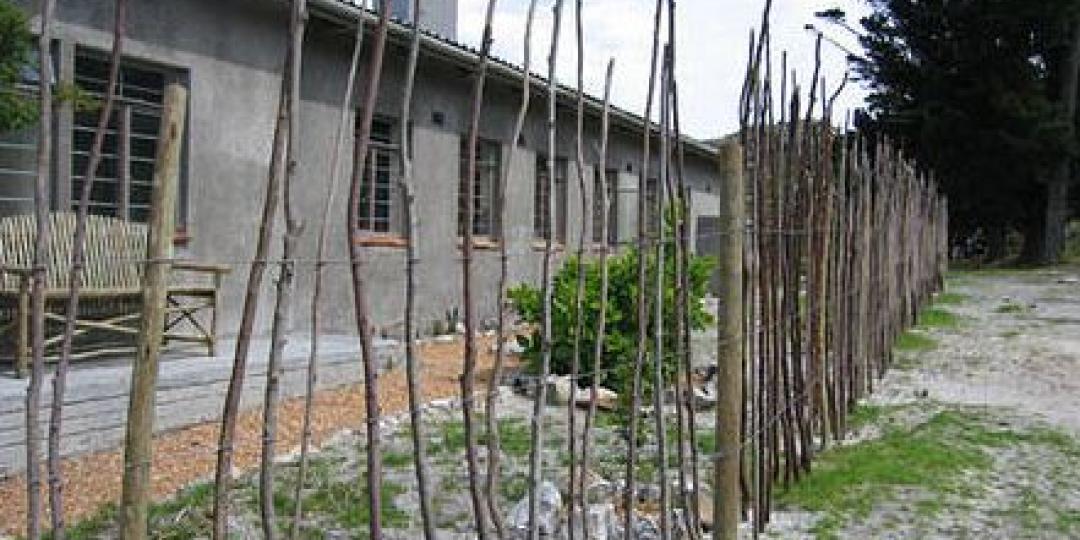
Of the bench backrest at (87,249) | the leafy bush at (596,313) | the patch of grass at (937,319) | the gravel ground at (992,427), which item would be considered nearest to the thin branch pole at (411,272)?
the gravel ground at (992,427)

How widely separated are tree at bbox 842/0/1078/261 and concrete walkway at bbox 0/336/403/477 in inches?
902

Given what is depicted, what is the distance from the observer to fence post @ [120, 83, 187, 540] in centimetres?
236

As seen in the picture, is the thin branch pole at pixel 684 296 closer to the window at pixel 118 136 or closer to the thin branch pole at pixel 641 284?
the thin branch pole at pixel 641 284

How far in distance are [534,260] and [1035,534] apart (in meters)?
11.4

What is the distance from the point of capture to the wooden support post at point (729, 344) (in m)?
4.56

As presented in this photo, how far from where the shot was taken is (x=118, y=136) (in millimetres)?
8445

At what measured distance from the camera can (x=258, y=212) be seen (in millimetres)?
10047

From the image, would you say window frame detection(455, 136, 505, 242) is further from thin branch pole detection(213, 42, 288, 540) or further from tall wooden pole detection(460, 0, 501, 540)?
thin branch pole detection(213, 42, 288, 540)

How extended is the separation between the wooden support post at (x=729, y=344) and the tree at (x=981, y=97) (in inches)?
997

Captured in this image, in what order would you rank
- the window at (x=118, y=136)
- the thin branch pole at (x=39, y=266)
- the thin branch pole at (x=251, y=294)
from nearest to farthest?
1. the thin branch pole at (x=39, y=266)
2. the thin branch pole at (x=251, y=294)
3. the window at (x=118, y=136)

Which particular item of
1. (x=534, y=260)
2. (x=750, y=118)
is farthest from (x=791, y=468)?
(x=534, y=260)

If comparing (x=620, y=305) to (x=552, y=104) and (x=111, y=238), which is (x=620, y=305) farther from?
(x=552, y=104)

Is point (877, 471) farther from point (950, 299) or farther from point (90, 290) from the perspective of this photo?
point (950, 299)

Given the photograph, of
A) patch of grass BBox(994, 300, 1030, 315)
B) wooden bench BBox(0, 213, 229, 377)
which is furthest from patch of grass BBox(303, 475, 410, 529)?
patch of grass BBox(994, 300, 1030, 315)
